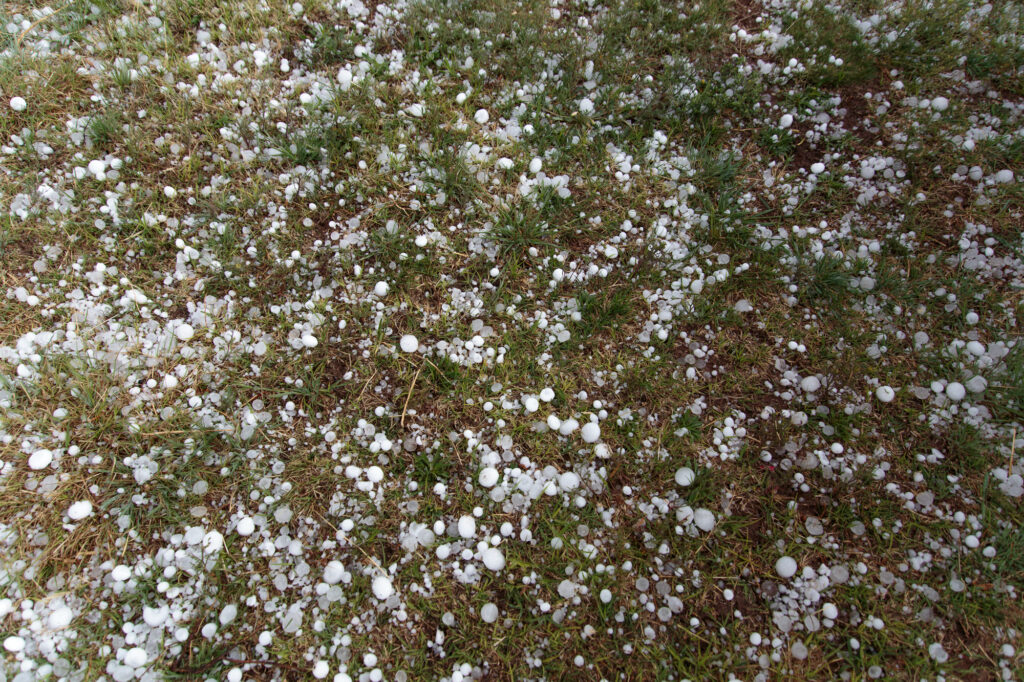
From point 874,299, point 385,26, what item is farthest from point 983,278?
point 385,26

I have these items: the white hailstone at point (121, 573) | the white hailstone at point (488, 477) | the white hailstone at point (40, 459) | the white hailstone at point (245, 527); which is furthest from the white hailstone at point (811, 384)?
the white hailstone at point (40, 459)

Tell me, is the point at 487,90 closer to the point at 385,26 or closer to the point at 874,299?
the point at 385,26

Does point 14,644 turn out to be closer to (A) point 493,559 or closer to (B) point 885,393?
(A) point 493,559

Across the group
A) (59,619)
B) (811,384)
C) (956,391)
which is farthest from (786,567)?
(59,619)

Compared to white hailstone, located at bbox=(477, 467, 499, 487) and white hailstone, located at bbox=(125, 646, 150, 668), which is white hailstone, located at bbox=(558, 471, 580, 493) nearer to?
white hailstone, located at bbox=(477, 467, 499, 487)

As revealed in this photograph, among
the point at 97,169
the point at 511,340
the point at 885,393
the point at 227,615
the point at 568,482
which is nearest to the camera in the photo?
the point at 227,615

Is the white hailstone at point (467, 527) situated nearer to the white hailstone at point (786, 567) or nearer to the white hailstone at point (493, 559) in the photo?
the white hailstone at point (493, 559)
